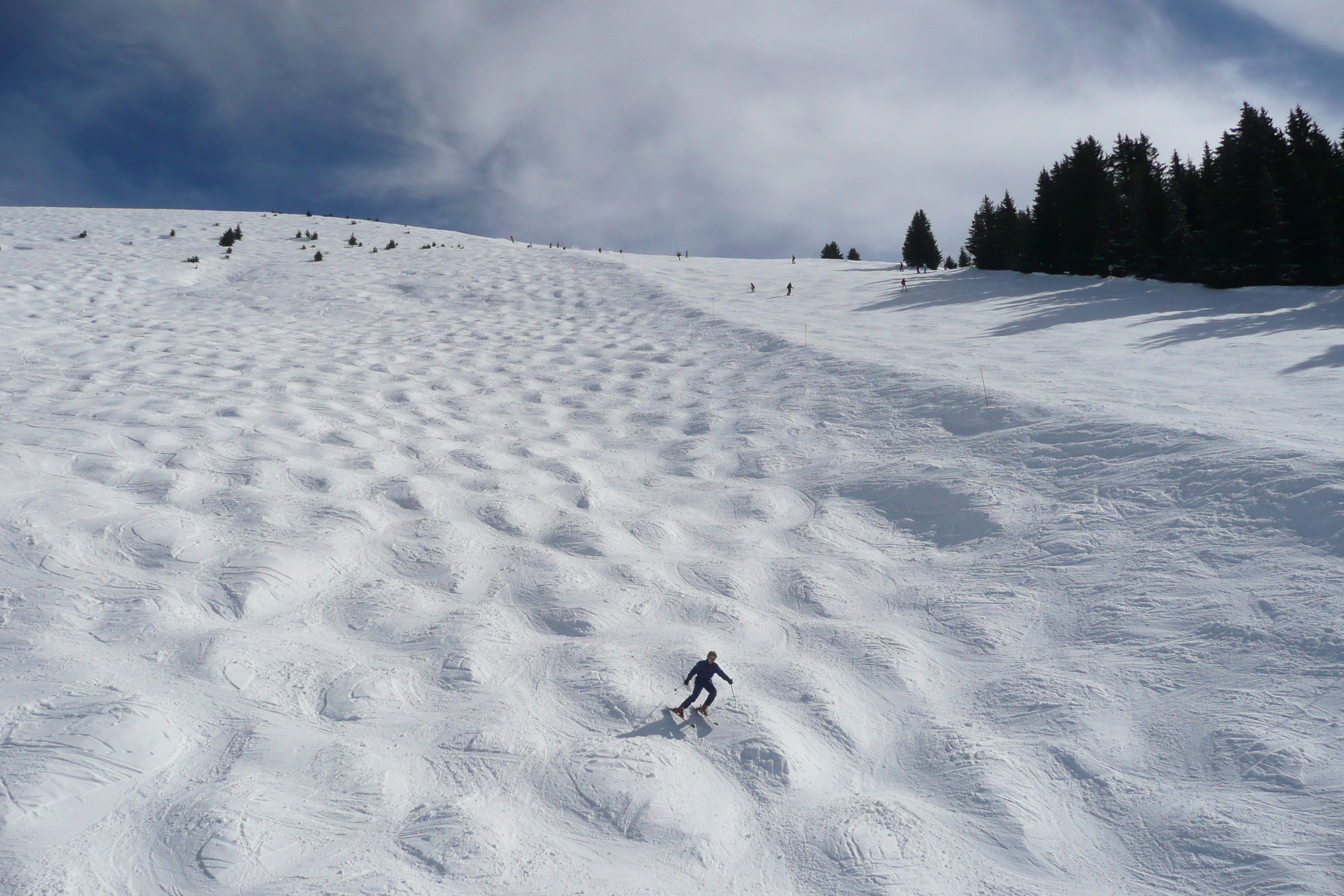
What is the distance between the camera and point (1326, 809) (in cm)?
444

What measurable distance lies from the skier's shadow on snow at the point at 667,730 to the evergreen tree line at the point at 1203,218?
2771cm

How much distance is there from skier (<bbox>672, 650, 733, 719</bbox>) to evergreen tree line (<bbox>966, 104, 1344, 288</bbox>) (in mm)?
27392

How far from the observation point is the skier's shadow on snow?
566 centimetres

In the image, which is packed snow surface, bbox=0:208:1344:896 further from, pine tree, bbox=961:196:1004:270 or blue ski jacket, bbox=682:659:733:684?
pine tree, bbox=961:196:1004:270

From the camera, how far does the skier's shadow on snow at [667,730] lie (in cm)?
566

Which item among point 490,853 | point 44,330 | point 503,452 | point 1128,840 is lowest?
point 1128,840

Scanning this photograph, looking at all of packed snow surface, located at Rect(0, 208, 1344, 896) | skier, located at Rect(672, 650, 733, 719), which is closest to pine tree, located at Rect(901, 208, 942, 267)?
packed snow surface, located at Rect(0, 208, 1344, 896)

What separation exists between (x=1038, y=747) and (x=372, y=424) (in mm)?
11986

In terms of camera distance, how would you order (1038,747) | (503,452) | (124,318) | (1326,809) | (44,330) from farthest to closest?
(124,318)
(44,330)
(503,452)
(1038,747)
(1326,809)

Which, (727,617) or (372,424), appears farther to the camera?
(372,424)

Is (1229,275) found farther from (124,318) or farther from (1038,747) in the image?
(124,318)

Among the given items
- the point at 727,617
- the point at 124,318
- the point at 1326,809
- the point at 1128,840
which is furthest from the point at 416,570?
the point at 124,318

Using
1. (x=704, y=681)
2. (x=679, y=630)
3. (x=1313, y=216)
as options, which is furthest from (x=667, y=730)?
(x=1313, y=216)

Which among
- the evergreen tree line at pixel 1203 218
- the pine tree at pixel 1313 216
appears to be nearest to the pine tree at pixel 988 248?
the evergreen tree line at pixel 1203 218
